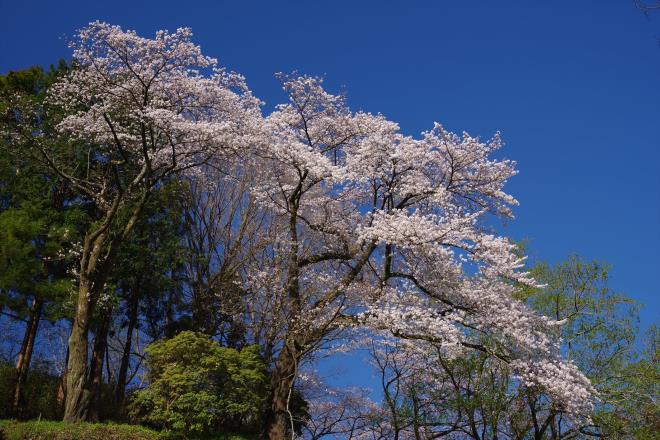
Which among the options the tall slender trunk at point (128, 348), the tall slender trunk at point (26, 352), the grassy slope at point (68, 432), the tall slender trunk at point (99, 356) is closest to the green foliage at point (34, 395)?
the tall slender trunk at point (26, 352)

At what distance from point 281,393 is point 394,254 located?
13.4 feet

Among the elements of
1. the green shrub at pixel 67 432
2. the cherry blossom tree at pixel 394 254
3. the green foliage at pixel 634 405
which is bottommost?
the green shrub at pixel 67 432

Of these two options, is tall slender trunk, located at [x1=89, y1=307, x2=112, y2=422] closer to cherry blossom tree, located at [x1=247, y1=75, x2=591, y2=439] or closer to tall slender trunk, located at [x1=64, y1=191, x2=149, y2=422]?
tall slender trunk, located at [x1=64, y1=191, x2=149, y2=422]

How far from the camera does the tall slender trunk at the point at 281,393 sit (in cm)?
1440

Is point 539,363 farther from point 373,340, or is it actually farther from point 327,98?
point 327,98

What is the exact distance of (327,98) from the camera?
1592 cm

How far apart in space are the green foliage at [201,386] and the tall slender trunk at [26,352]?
3651 millimetres

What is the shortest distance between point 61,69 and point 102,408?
9.79 m

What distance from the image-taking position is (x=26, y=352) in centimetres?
1662

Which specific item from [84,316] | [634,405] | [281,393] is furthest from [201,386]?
[634,405]

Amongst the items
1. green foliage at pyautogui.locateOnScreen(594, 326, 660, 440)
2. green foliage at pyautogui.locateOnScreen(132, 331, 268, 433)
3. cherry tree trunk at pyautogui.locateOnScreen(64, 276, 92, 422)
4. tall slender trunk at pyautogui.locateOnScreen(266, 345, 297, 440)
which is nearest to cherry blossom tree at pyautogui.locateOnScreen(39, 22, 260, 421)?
cherry tree trunk at pyautogui.locateOnScreen(64, 276, 92, 422)

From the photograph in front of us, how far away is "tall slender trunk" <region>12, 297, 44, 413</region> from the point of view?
1612 cm

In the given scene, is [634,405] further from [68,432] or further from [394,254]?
[68,432]

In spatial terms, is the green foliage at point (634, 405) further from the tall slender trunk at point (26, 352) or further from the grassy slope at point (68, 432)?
the tall slender trunk at point (26, 352)
